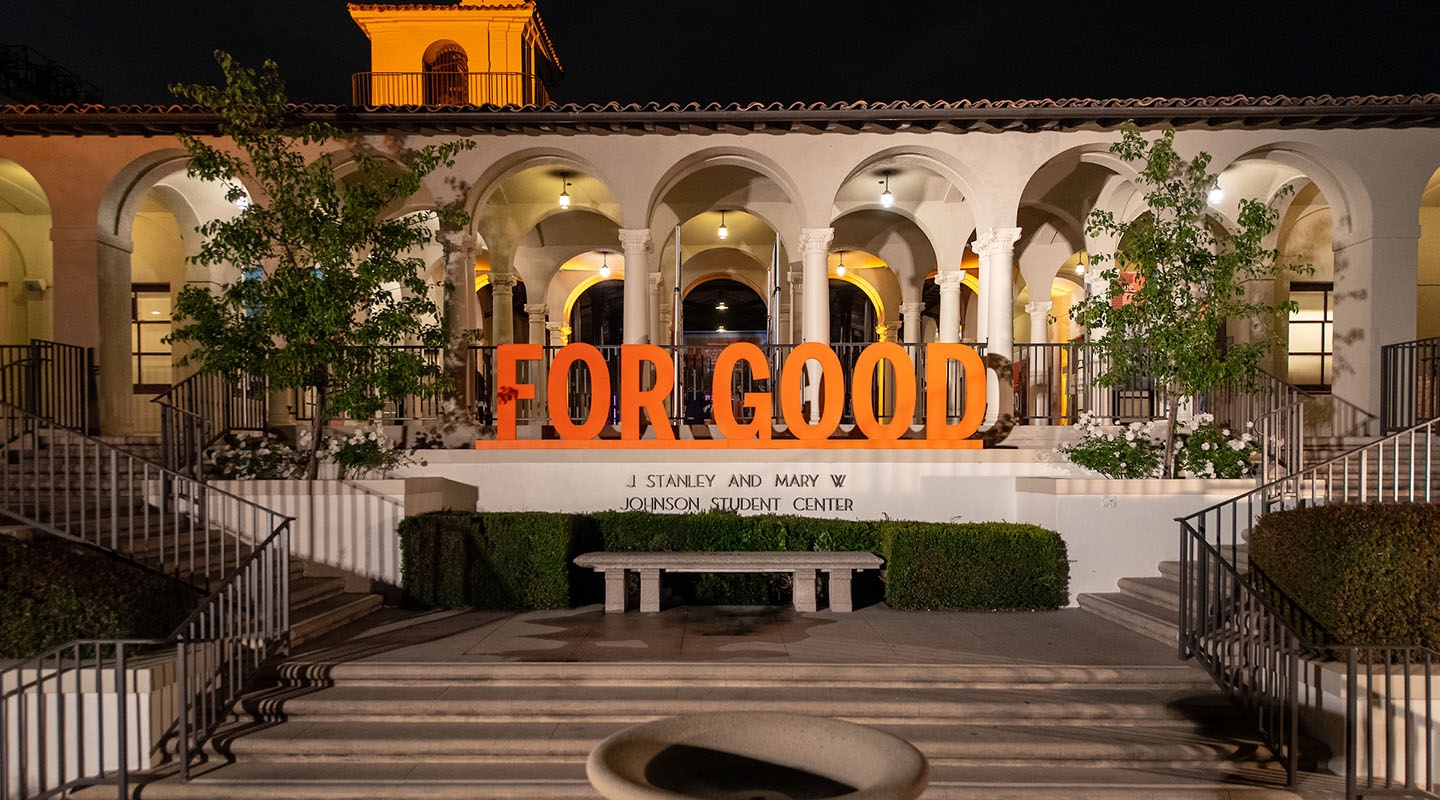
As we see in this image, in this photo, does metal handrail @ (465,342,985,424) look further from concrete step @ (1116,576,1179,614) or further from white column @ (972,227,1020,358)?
concrete step @ (1116,576,1179,614)

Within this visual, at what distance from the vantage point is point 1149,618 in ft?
26.8

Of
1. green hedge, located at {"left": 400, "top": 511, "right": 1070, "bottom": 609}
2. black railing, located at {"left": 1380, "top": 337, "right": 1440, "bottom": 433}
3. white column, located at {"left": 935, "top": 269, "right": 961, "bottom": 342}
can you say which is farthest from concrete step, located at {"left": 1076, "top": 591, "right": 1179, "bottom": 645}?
white column, located at {"left": 935, "top": 269, "right": 961, "bottom": 342}

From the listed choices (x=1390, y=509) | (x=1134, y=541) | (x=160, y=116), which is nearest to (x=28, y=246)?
(x=160, y=116)

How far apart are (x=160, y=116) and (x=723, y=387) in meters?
9.12

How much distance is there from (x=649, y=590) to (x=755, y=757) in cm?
541

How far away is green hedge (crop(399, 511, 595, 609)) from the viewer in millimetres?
9352

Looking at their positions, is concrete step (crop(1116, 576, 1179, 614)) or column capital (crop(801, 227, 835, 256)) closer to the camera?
concrete step (crop(1116, 576, 1179, 614))

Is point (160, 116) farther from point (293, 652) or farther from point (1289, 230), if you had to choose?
point (1289, 230)

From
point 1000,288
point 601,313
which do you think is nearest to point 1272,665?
point 1000,288

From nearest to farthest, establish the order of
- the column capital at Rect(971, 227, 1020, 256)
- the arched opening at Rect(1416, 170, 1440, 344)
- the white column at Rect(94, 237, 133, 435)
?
1. the white column at Rect(94, 237, 133, 435)
2. the column capital at Rect(971, 227, 1020, 256)
3. the arched opening at Rect(1416, 170, 1440, 344)

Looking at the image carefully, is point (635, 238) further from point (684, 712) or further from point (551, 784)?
point (551, 784)

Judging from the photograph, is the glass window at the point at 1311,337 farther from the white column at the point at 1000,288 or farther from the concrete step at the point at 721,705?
the concrete step at the point at 721,705

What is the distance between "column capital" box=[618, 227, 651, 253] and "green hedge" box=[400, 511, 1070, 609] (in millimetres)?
5057

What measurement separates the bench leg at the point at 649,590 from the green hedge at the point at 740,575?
2.26 feet
